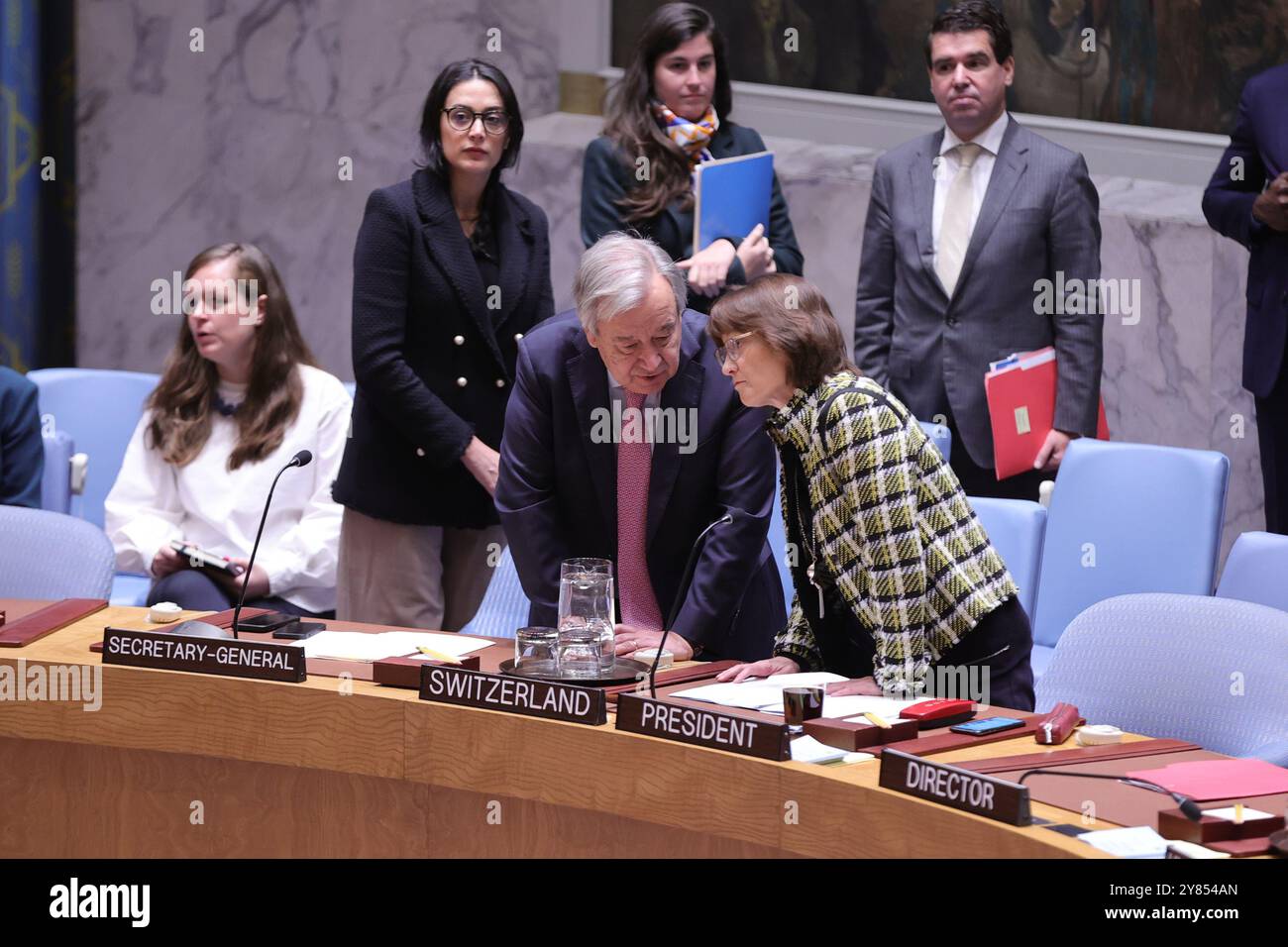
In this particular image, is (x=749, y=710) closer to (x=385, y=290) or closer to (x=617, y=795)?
(x=617, y=795)

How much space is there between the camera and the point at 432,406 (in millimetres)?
3984

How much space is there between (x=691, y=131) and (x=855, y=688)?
199cm

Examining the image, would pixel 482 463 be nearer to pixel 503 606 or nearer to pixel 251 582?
pixel 503 606

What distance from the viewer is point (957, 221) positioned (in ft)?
15.3

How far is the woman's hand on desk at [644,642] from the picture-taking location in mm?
3166

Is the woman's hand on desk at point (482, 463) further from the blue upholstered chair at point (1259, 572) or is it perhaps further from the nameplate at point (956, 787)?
the nameplate at point (956, 787)

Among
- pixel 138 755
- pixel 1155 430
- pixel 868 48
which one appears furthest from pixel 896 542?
pixel 868 48

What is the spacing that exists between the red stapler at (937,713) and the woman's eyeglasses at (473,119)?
5.87 feet
